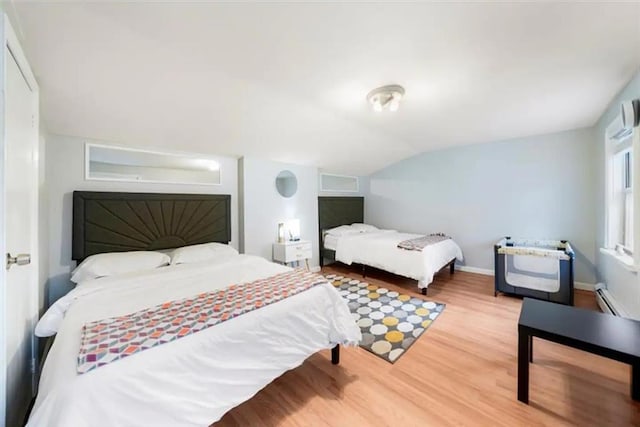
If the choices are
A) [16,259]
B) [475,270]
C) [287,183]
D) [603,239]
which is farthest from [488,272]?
[16,259]

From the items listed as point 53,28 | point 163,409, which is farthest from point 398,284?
point 53,28

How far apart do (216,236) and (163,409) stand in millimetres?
2437

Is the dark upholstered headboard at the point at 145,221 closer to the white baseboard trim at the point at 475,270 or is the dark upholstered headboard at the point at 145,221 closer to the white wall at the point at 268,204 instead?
the white wall at the point at 268,204

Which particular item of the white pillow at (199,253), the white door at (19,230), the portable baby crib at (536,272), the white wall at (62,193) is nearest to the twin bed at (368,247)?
the portable baby crib at (536,272)

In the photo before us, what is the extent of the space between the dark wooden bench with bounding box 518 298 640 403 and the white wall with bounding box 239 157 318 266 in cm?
310

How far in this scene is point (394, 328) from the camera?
2.44 meters

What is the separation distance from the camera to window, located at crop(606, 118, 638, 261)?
2.43 m

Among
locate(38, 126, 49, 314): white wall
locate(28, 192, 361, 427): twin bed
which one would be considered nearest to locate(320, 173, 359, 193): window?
locate(28, 192, 361, 427): twin bed

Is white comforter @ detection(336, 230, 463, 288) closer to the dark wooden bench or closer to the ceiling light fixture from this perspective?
the dark wooden bench

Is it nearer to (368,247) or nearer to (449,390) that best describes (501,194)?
(368,247)

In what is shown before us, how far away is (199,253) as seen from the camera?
273cm

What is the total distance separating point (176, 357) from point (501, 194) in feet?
15.3

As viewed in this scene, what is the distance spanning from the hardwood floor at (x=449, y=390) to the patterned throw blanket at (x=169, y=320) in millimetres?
662

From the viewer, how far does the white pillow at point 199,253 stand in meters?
2.60
